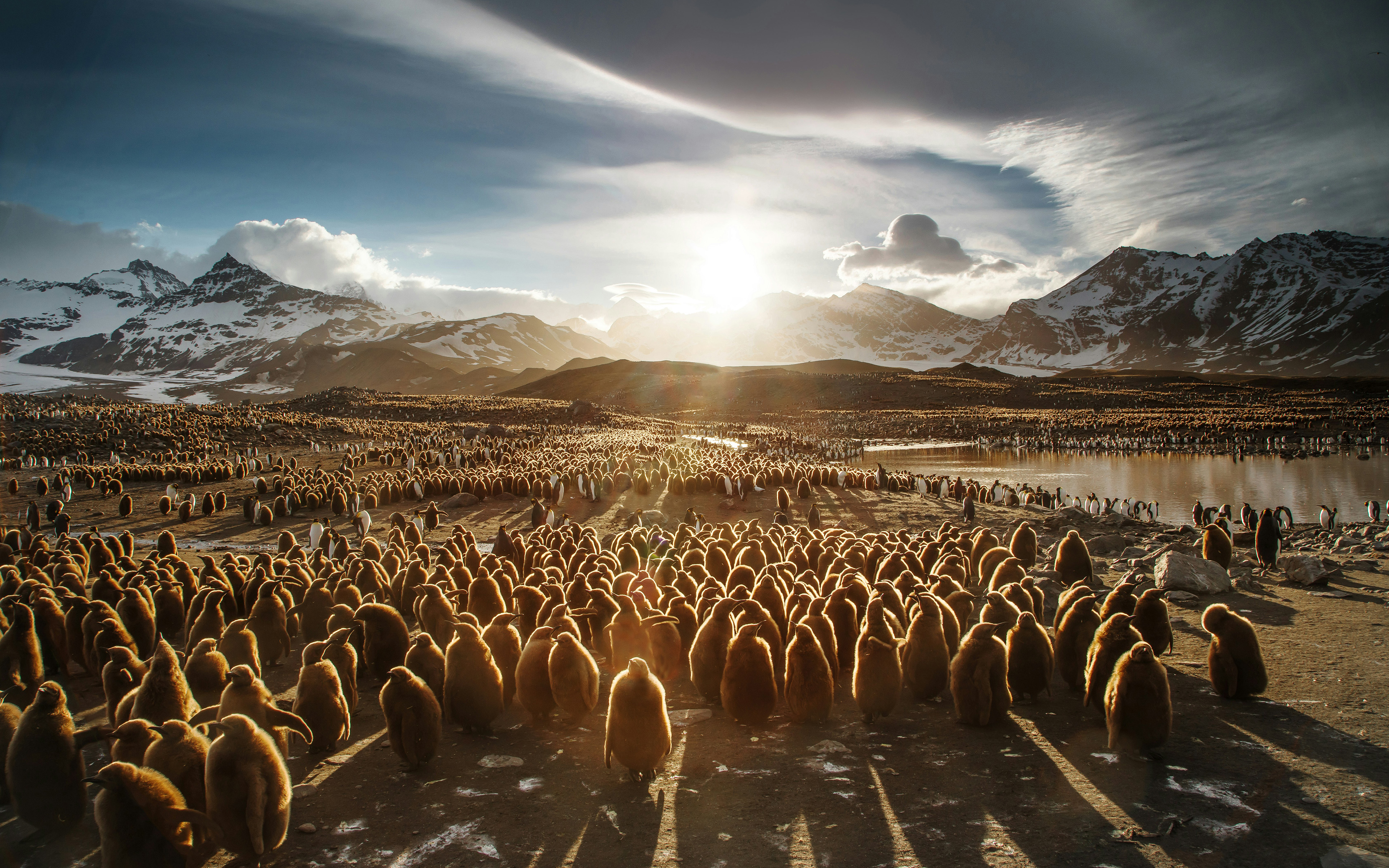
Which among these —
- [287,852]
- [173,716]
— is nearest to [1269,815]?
[287,852]

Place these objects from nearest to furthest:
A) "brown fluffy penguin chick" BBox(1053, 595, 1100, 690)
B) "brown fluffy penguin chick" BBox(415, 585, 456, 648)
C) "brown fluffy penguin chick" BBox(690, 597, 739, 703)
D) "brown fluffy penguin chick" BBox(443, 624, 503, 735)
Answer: "brown fluffy penguin chick" BBox(443, 624, 503, 735) < "brown fluffy penguin chick" BBox(690, 597, 739, 703) < "brown fluffy penguin chick" BBox(1053, 595, 1100, 690) < "brown fluffy penguin chick" BBox(415, 585, 456, 648)

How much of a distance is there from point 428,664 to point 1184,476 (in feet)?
128

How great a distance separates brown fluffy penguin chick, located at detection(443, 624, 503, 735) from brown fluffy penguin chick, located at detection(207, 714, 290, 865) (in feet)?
6.48

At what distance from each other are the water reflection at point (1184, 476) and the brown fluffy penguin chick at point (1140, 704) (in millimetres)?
21891

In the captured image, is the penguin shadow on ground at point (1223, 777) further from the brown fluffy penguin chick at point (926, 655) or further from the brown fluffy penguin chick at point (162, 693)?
the brown fluffy penguin chick at point (162, 693)

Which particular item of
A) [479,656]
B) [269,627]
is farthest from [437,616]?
[479,656]

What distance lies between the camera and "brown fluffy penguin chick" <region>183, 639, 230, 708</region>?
6527 mm

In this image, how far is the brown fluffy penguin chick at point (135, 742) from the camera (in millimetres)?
4738

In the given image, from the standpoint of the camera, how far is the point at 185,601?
10.4 metres

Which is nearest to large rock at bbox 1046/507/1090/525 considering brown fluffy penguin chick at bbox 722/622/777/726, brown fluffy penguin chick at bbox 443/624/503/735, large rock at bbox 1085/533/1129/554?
large rock at bbox 1085/533/1129/554

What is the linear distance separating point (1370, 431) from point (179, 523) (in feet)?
238

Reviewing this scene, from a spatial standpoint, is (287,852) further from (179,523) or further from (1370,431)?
(1370,431)

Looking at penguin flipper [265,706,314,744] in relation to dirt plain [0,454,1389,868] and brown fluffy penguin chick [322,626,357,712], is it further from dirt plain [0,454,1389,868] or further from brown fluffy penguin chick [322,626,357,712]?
brown fluffy penguin chick [322,626,357,712]

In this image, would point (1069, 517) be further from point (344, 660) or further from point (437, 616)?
point (344, 660)
